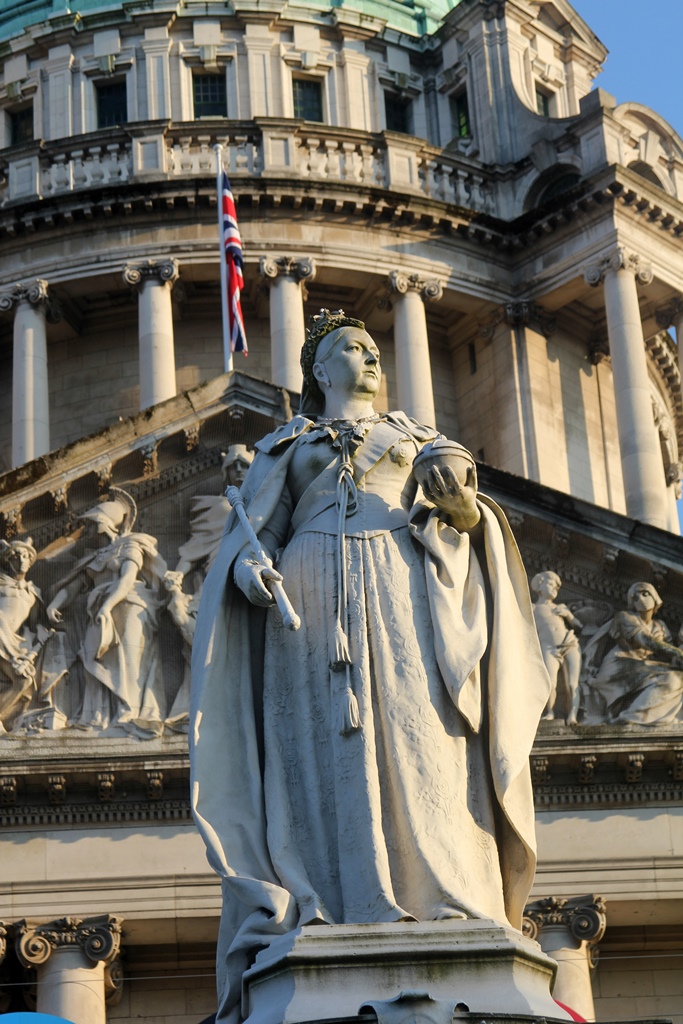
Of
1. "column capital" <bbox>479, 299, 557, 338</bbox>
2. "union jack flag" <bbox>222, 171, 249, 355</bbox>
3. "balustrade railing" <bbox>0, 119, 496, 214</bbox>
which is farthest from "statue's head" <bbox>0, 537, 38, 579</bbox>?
"column capital" <bbox>479, 299, 557, 338</bbox>

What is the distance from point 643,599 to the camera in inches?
995

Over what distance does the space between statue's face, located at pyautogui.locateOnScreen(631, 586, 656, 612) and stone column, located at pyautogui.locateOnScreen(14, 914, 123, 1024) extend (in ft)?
21.1

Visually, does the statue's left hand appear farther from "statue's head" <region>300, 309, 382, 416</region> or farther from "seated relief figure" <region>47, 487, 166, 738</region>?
"seated relief figure" <region>47, 487, 166, 738</region>

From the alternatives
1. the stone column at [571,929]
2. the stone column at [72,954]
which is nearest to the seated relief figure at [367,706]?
the stone column at [72,954]

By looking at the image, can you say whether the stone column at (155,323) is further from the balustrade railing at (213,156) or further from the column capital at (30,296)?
the balustrade railing at (213,156)

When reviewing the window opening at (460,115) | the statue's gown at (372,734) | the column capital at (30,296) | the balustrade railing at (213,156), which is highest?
the window opening at (460,115)

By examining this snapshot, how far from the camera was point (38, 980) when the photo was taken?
76.8 ft

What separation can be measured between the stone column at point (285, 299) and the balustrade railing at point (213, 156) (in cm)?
187

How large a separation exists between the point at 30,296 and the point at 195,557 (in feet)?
66.0

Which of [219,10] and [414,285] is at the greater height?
[219,10]

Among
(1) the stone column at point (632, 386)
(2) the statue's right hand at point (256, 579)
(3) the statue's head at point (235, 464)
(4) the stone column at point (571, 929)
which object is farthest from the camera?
(1) the stone column at point (632, 386)

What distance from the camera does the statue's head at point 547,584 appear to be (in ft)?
83.0

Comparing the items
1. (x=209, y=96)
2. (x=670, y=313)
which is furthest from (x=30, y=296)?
(x=670, y=313)

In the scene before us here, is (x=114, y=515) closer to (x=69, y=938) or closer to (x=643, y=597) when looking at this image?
(x=69, y=938)
